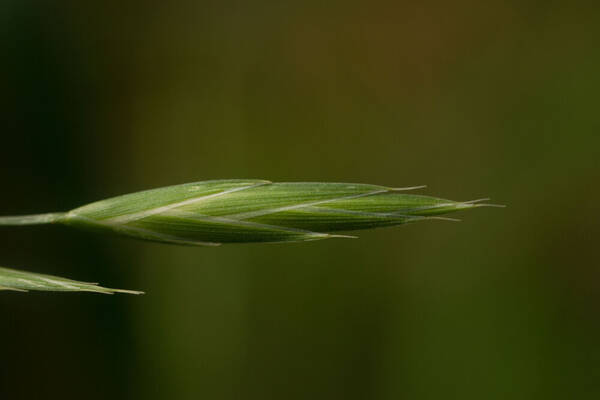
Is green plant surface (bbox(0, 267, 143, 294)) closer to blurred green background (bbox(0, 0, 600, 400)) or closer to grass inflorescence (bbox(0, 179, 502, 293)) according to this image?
grass inflorescence (bbox(0, 179, 502, 293))

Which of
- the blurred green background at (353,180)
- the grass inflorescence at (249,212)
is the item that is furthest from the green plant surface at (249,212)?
the blurred green background at (353,180)

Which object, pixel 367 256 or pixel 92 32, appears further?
pixel 367 256

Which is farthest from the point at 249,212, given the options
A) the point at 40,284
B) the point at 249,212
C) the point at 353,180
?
the point at 353,180

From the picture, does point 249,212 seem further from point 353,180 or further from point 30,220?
point 353,180

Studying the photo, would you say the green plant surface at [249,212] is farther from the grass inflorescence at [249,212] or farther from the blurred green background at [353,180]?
the blurred green background at [353,180]

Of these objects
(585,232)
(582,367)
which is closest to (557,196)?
(585,232)

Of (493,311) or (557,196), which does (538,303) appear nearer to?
(493,311)

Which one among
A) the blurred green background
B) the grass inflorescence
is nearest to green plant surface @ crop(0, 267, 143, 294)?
the grass inflorescence
